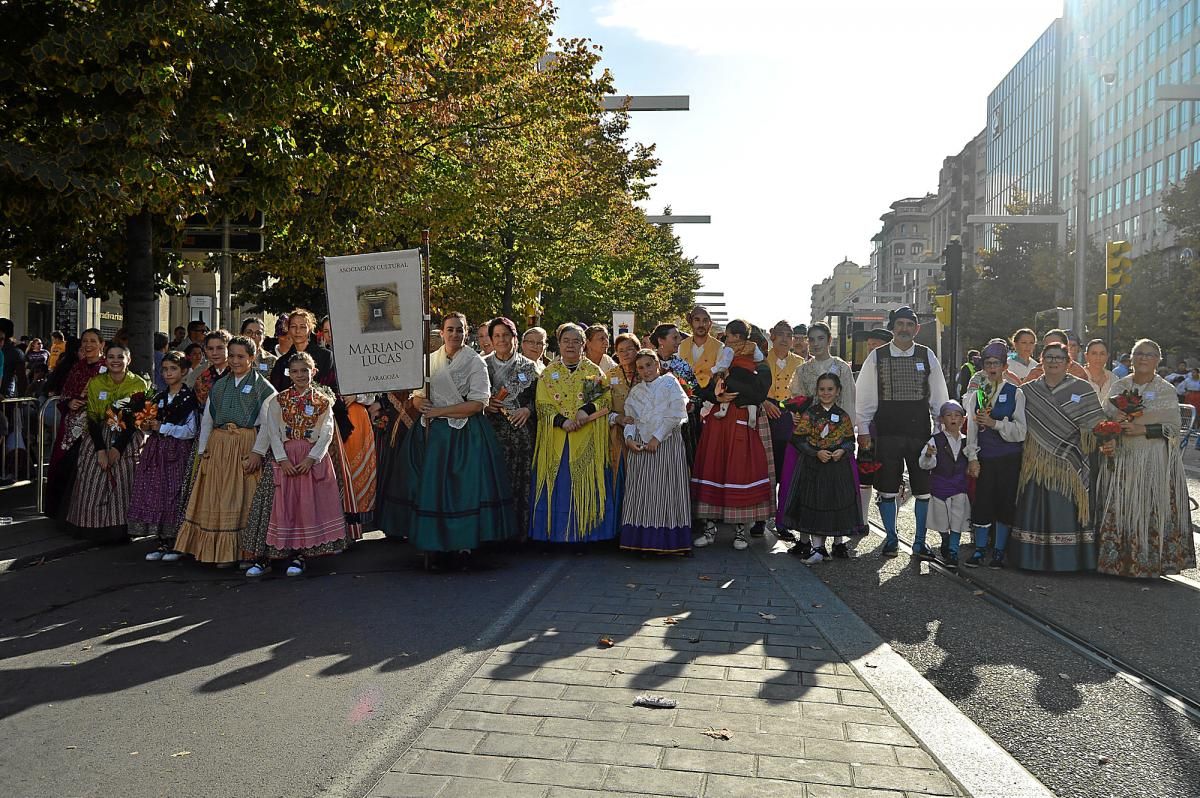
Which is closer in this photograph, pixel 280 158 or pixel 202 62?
pixel 202 62

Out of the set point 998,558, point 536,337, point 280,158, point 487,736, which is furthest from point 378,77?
point 487,736

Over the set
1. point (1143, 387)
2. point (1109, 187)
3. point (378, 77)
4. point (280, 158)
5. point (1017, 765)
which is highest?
point (1109, 187)

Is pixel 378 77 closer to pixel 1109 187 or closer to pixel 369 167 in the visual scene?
pixel 369 167

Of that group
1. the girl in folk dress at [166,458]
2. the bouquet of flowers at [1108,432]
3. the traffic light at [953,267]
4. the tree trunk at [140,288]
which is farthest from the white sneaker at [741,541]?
the traffic light at [953,267]

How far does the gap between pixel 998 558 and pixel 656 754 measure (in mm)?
5031

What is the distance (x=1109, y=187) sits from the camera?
6238cm

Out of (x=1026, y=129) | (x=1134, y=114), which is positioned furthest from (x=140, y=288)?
(x=1026, y=129)

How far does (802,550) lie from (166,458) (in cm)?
536

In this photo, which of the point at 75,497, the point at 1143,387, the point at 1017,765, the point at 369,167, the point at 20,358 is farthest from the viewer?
the point at 20,358

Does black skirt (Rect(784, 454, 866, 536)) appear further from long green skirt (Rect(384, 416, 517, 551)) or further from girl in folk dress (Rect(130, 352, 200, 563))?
girl in folk dress (Rect(130, 352, 200, 563))

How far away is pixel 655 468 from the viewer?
8586 mm

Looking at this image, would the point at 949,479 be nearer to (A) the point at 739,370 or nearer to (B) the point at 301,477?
(A) the point at 739,370

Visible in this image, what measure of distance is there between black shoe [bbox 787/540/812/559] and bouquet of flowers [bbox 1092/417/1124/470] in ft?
7.77

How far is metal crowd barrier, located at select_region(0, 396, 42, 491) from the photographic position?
11.8 meters
